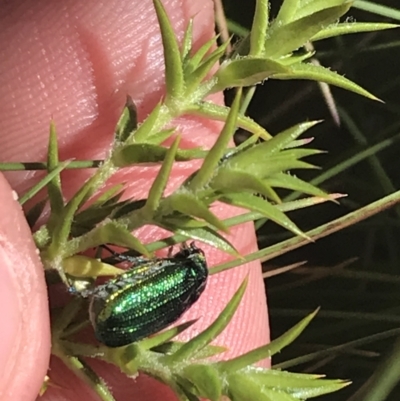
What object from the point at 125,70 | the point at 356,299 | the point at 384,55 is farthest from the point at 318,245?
the point at 125,70

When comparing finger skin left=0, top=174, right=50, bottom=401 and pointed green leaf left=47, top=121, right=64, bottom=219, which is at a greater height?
pointed green leaf left=47, top=121, right=64, bottom=219

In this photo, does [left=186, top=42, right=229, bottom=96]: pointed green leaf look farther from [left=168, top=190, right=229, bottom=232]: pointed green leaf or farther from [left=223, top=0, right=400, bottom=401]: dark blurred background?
[left=223, top=0, right=400, bottom=401]: dark blurred background

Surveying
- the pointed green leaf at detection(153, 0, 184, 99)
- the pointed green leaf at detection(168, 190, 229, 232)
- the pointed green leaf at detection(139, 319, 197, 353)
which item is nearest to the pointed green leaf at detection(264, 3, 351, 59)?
the pointed green leaf at detection(153, 0, 184, 99)

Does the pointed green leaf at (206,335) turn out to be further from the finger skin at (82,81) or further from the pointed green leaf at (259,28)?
the finger skin at (82,81)

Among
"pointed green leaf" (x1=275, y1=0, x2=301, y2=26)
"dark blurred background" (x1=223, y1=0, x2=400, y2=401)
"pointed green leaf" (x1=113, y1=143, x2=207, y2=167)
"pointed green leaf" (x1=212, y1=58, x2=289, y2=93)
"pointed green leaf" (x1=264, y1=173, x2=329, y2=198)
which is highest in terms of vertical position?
"pointed green leaf" (x1=275, y1=0, x2=301, y2=26)

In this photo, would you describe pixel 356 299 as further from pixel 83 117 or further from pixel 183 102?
pixel 183 102

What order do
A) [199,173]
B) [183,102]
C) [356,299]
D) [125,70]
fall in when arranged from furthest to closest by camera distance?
[356,299], [125,70], [183,102], [199,173]
